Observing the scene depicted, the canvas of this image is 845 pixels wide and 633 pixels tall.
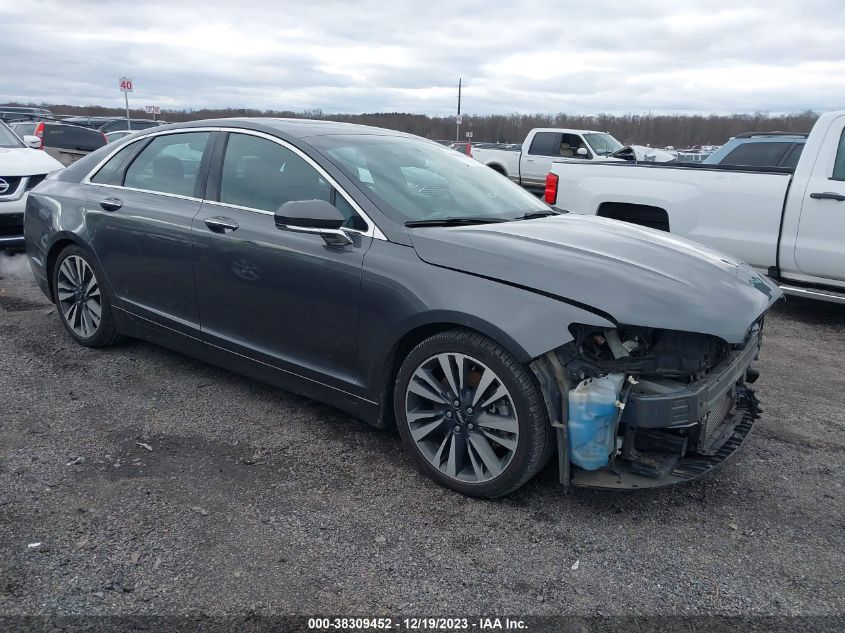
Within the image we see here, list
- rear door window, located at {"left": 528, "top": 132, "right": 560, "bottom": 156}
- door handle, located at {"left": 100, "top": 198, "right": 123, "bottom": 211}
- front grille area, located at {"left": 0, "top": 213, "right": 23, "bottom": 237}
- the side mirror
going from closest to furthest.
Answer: the side mirror, door handle, located at {"left": 100, "top": 198, "right": 123, "bottom": 211}, front grille area, located at {"left": 0, "top": 213, "right": 23, "bottom": 237}, rear door window, located at {"left": 528, "top": 132, "right": 560, "bottom": 156}

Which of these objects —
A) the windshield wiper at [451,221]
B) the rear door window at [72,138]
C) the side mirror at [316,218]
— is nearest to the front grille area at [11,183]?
the side mirror at [316,218]

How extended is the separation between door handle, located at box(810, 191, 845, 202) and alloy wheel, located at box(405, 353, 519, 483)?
445 cm

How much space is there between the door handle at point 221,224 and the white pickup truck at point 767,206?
13.9ft

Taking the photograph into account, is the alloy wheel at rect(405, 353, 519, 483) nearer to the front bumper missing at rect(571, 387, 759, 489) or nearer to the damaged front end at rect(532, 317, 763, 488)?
the damaged front end at rect(532, 317, 763, 488)

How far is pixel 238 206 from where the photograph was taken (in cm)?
396

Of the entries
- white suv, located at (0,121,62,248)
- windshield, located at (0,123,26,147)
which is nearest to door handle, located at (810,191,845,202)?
white suv, located at (0,121,62,248)

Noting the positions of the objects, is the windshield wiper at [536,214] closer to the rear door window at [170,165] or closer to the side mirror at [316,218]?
the side mirror at [316,218]

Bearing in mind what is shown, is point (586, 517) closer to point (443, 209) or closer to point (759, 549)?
point (759, 549)

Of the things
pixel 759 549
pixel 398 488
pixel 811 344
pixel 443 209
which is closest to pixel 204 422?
pixel 398 488

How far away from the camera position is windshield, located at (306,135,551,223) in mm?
3615

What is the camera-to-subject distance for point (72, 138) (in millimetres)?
14227

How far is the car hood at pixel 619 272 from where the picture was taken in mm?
2859

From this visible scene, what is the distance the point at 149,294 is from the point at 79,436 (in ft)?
3.42

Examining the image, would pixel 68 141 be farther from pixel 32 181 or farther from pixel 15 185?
→ pixel 15 185
